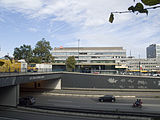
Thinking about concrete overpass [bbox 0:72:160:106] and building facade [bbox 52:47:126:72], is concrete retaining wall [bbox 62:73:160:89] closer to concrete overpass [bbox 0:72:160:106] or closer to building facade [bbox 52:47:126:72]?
concrete overpass [bbox 0:72:160:106]

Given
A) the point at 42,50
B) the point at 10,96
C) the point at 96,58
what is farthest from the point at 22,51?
the point at 10,96

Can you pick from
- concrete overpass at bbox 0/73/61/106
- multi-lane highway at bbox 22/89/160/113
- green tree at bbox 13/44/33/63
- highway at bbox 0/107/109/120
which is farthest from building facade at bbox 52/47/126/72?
highway at bbox 0/107/109/120

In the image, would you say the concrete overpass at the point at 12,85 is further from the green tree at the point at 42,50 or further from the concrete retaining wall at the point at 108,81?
→ the green tree at the point at 42,50

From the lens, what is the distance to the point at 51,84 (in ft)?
141

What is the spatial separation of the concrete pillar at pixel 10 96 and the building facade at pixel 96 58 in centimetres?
5079

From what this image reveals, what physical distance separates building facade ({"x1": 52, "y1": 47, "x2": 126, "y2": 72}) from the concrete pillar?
50793mm

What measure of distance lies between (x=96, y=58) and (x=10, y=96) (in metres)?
59.4

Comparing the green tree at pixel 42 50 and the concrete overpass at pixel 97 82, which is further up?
the green tree at pixel 42 50

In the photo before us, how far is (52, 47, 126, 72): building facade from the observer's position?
251 feet

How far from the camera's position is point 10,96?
23.2 meters

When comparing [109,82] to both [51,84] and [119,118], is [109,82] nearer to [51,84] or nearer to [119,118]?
[51,84]

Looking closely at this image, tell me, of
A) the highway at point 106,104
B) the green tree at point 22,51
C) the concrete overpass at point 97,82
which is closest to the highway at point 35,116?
the highway at point 106,104

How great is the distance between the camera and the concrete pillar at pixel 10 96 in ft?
75.4

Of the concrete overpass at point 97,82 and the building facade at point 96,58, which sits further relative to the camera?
the building facade at point 96,58
